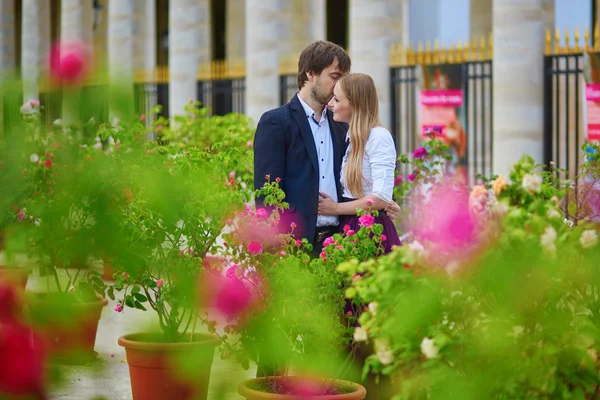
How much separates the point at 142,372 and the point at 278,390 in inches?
45.0

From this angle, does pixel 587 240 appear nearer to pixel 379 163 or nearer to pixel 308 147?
pixel 379 163

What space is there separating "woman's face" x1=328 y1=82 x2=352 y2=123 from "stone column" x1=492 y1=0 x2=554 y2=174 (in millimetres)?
8257

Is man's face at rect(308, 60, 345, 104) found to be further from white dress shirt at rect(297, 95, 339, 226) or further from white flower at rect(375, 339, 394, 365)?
white flower at rect(375, 339, 394, 365)

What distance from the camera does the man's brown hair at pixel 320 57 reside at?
16.3 feet

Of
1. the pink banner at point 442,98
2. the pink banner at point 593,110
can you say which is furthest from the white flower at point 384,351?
the pink banner at point 442,98

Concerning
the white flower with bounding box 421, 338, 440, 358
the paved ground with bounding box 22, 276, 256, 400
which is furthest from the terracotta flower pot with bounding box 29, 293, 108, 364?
the white flower with bounding box 421, 338, 440, 358

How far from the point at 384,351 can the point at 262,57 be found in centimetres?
1535

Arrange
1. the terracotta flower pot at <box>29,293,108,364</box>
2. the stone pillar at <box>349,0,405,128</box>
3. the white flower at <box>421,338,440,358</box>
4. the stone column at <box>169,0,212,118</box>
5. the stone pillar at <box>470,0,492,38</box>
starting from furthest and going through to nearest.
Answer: the stone pillar at <box>470,0,492,38</box>, the stone column at <box>169,0,212,118</box>, the stone pillar at <box>349,0,405,128</box>, the white flower at <box>421,338,440,358</box>, the terracotta flower pot at <box>29,293,108,364</box>

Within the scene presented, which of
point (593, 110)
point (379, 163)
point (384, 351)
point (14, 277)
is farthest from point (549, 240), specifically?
point (593, 110)

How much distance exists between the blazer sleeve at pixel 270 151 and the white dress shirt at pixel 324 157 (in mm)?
176

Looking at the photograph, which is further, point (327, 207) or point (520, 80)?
point (520, 80)

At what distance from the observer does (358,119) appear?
4.96 metres

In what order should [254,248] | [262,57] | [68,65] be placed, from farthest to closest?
[262,57] < [254,248] < [68,65]

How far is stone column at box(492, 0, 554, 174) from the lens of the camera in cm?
1298
